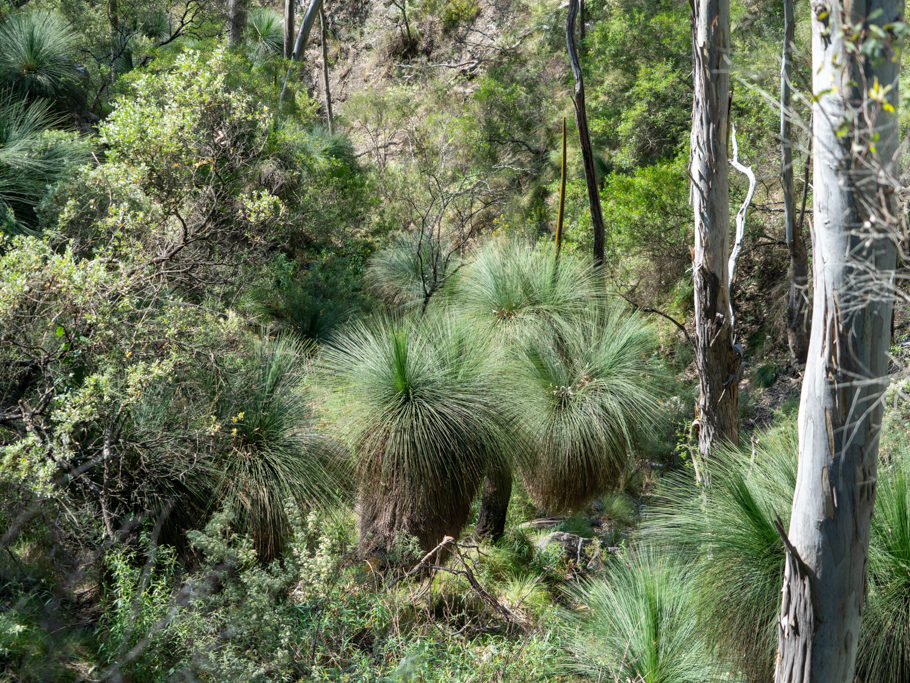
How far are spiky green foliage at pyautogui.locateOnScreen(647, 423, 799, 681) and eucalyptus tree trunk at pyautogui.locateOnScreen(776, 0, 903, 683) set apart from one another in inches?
11.3

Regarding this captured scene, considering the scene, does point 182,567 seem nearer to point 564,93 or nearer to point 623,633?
point 623,633

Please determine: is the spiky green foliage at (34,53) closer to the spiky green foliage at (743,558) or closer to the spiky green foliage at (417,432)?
the spiky green foliage at (417,432)

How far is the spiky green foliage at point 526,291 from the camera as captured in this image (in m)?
7.23

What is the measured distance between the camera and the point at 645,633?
160 inches

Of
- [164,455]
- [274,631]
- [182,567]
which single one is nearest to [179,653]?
[274,631]

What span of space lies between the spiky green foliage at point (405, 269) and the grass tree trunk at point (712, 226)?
15.2ft

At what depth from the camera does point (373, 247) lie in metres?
12.2

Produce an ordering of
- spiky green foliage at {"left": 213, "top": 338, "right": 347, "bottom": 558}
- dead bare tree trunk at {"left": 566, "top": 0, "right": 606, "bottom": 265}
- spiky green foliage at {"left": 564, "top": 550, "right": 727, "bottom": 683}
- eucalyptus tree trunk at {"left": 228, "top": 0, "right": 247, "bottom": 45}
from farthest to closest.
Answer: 1. eucalyptus tree trunk at {"left": 228, "top": 0, "right": 247, "bottom": 45}
2. dead bare tree trunk at {"left": 566, "top": 0, "right": 606, "bottom": 265}
3. spiky green foliage at {"left": 213, "top": 338, "right": 347, "bottom": 558}
4. spiky green foliage at {"left": 564, "top": 550, "right": 727, "bottom": 683}

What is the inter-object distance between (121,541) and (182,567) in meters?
0.44

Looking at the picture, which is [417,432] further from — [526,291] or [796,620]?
[796,620]

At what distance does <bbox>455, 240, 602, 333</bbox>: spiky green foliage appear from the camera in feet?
23.7

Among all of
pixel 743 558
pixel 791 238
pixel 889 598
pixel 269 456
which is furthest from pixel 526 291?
pixel 889 598

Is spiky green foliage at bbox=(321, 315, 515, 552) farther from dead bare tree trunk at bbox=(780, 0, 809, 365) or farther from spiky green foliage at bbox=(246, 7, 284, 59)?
spiky green foliage at bbox=(246, 7, 284, 59)

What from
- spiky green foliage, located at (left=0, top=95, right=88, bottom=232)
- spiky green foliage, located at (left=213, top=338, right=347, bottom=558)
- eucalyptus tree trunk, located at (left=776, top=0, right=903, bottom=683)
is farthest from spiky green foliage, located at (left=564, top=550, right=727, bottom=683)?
spiky green foliage, located at (left=0, top=95, right=88, bottom=232)
